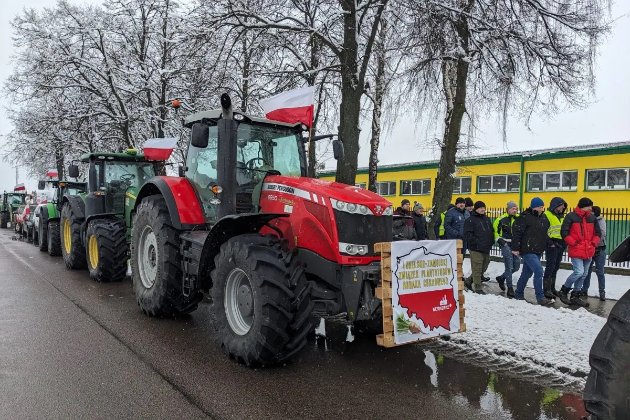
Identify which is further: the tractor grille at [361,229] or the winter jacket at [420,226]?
the winter jacket at [420,226]

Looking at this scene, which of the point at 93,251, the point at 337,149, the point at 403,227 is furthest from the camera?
the point at 93,251

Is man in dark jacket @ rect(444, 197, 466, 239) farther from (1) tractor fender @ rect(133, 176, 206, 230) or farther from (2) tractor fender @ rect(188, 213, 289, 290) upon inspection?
(2) tractor fender @ rect(188, 213, 289, 290)

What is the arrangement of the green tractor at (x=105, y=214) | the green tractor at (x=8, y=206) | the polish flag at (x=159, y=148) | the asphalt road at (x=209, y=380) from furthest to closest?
the green tractor at (x=8, y=206) < the polish flag at (x=159, y=148) < the green tractor at (x=105, y=214) < the asphalt road at (x=209, y=380)

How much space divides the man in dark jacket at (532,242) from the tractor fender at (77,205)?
8.62m

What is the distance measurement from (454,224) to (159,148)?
6.03 metres

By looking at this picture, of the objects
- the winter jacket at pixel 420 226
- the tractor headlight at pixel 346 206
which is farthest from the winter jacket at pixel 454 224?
the tractor headlight at pixel 346 206

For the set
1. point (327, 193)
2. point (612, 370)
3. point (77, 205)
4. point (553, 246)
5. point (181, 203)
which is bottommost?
point (553, 246)

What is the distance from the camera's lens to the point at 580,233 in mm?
8758

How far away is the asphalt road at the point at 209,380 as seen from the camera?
3807mm

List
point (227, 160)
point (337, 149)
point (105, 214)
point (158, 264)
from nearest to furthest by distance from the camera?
point (227, 160) → point (337, 149) → point (158, 264) → point (105, 214)

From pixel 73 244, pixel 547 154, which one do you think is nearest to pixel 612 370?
pixel 73 244

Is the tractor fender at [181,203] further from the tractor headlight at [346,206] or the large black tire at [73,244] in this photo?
the large black tire at [73,244]

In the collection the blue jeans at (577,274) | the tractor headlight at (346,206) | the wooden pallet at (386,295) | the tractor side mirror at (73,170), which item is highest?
the tractor side mirror at (73,170)

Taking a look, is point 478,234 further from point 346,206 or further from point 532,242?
point 346,206
